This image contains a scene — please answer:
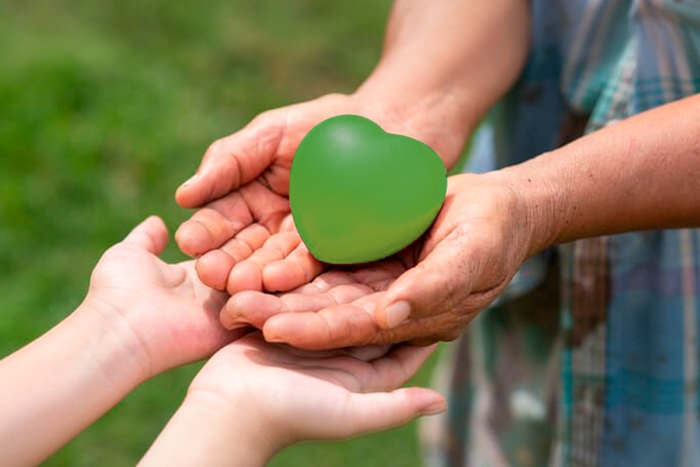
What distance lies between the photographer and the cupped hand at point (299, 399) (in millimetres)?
1308

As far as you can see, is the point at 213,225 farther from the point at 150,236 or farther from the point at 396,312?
the point at 396,312

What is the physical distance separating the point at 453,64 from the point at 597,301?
0.53 m

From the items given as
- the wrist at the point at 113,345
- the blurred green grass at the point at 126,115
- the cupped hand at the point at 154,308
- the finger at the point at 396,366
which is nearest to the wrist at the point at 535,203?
the finger at the point at 396,366

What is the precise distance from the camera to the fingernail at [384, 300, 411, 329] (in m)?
1.30

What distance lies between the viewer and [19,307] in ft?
9.04

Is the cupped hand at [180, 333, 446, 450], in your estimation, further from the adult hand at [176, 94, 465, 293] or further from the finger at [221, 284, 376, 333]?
the adult hand at [176, 94, 465, 293]

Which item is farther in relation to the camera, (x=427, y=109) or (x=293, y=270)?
(x=427, y=109)

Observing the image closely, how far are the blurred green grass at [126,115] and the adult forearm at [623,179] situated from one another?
1.35 m

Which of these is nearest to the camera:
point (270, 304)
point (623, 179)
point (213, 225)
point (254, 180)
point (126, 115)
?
point (270, 304)

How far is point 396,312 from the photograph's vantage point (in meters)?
1.30

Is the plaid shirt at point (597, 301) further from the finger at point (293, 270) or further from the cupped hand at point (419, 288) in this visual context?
the finger at point (293, 270)

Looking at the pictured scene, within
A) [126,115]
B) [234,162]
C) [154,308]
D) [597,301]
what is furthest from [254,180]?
[126,115]

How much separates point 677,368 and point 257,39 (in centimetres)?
278

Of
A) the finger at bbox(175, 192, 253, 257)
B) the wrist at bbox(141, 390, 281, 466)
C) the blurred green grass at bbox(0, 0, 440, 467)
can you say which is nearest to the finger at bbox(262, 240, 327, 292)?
the finger at bbox(175, 192, 253, 257)
